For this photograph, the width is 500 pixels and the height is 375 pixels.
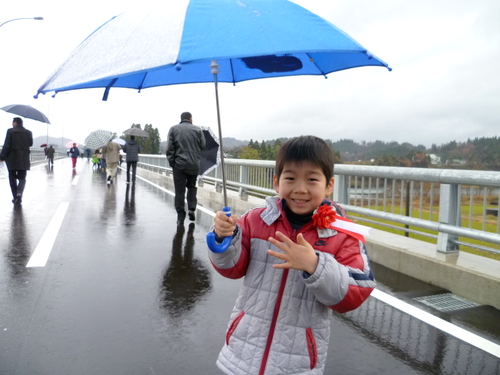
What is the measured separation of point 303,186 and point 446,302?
320 centimetres

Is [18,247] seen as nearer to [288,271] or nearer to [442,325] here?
[442,325]

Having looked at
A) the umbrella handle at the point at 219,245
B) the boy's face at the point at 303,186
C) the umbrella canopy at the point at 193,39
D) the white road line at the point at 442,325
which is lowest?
the white road line at the point at 442,325

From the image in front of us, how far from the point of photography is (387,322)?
13.7ft

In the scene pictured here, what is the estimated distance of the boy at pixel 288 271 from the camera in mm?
2094

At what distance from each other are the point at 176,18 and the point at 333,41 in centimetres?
82

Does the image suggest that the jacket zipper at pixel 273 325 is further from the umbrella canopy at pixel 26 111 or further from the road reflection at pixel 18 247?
the umbrella canopy at pixel 26 111

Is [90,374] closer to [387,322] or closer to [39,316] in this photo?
[39,316]

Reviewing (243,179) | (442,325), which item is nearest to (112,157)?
(243,179)

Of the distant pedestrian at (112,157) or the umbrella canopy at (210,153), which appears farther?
the distant pedestrian at (112,157)

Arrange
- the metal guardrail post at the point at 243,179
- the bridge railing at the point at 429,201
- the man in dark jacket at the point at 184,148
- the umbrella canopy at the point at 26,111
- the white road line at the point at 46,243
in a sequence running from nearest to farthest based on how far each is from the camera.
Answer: the bridge railing at the point at 429,201 < the white road line at the point at 46,243 < the man in dark jacket at the point at 184,148 < the metal guardrail post at the point at 243,179 < the umbrella canopy at the point at 26,111

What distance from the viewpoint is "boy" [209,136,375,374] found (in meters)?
2.09

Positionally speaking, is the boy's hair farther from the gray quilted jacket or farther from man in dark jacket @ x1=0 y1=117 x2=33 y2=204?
man in dark jacket @ x1=0 y1=117 x2=33 y2=204

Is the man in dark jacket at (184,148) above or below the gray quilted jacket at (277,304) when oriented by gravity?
above

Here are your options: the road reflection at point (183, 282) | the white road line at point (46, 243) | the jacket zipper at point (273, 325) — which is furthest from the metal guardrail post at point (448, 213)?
the white road line at point (46, 243)
